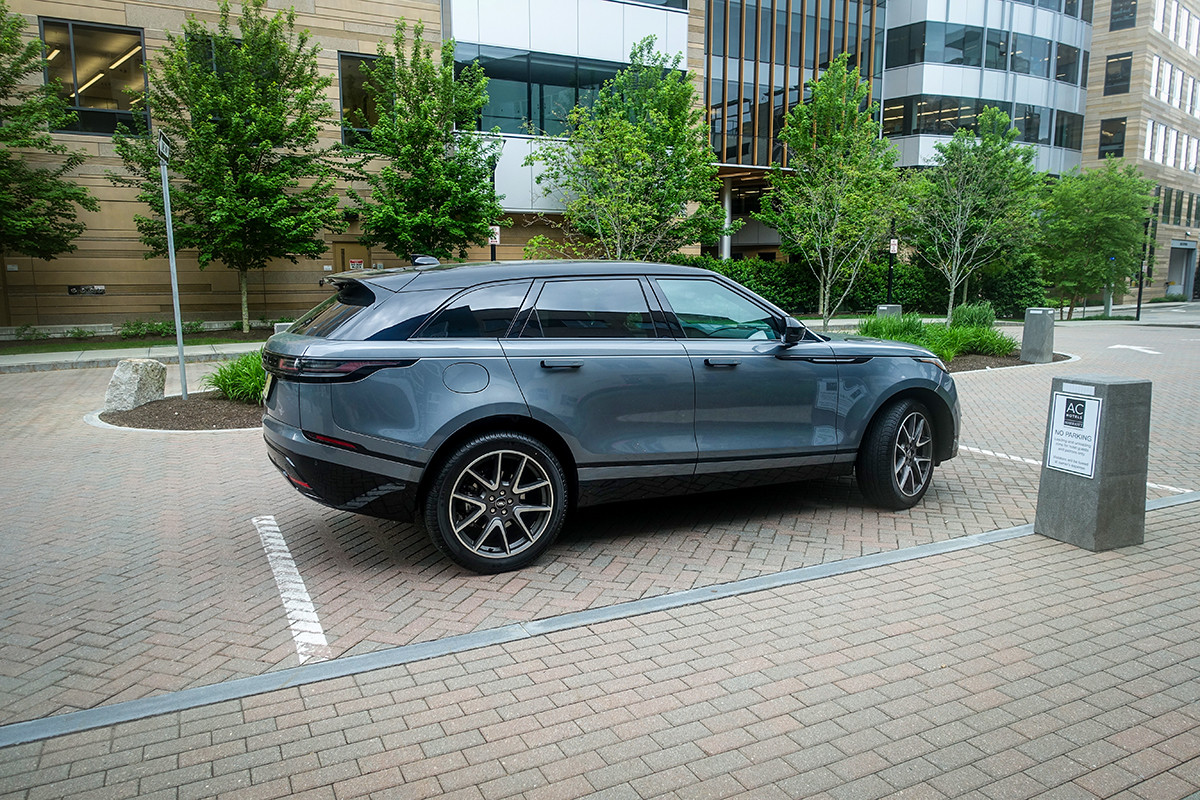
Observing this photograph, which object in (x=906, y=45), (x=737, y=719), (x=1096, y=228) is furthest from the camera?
(x=906, y=45)

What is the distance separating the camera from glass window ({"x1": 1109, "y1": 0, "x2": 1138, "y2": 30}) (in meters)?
51.9

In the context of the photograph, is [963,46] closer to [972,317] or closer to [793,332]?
[972,317]

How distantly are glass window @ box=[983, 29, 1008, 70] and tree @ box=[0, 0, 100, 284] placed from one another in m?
42.3

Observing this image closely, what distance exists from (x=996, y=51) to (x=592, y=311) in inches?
1870

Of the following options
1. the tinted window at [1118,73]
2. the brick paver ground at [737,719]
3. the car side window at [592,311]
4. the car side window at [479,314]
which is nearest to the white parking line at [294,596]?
the brick paver ground at [737,719]

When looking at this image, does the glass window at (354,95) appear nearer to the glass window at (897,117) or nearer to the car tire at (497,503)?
the car tire at (497,503)

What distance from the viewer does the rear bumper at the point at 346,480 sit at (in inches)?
178

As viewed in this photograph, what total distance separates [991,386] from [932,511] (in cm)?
819

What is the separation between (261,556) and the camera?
523 cm

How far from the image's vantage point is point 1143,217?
115 ft

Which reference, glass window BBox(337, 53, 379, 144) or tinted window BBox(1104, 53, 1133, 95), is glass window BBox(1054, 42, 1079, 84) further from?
glass window BBox(337, 53, 379, 144)

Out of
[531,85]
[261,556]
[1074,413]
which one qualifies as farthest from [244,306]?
[1074,413]

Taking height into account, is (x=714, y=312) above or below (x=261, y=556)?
above

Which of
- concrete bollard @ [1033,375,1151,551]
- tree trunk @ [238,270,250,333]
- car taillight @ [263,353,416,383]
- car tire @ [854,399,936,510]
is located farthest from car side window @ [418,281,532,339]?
tree trunk @ [238,270,250,333]
